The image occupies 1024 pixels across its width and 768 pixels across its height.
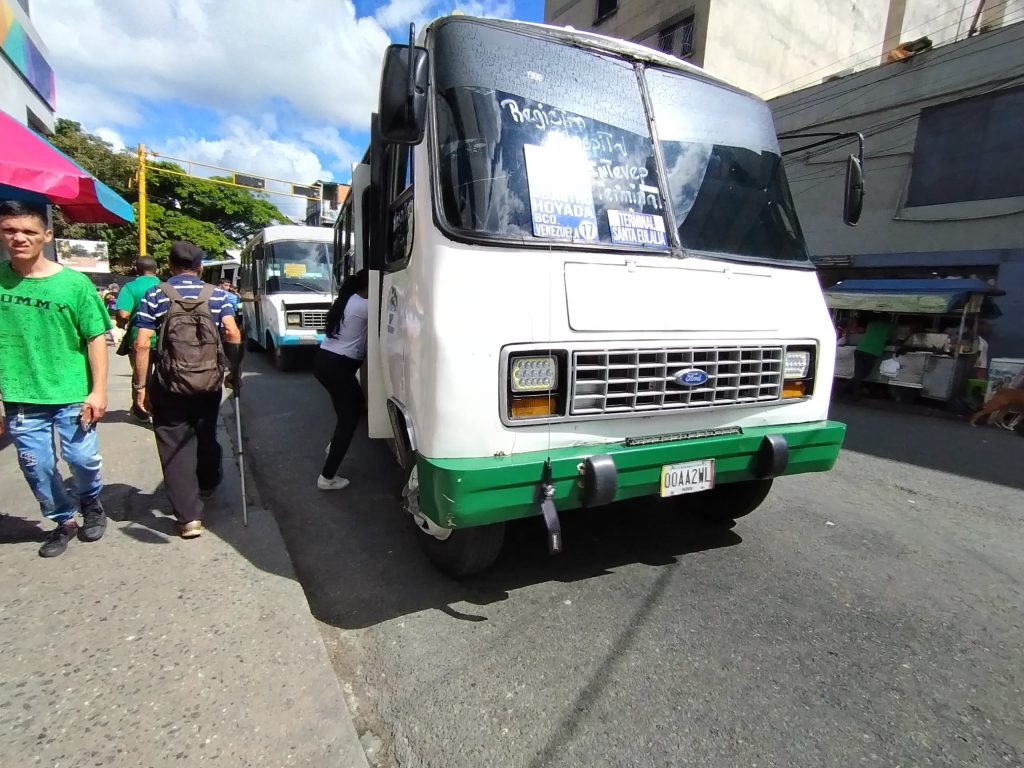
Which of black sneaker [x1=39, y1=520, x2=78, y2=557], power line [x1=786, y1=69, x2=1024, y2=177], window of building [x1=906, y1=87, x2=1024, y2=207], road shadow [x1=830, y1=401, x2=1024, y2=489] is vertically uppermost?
power line [x1=786, y1=69, x2=1024, y2=177]

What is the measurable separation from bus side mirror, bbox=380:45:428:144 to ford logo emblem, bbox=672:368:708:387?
1.59 meters

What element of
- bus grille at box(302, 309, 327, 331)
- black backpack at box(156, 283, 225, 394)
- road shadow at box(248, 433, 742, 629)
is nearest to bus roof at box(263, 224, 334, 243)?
bus grille at box(302, 309, 327, 331)

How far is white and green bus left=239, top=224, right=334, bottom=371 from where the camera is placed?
9844 millimetres

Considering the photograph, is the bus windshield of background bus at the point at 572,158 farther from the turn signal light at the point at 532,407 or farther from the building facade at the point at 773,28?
the building facade at the point at 773,28

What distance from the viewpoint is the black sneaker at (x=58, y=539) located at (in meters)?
3.09

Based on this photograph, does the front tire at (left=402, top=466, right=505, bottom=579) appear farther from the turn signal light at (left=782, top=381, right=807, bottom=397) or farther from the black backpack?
the turn signal light at (left=782, top=381, right=807, bottom=397)

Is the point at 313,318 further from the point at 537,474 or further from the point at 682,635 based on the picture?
the point at 682,635

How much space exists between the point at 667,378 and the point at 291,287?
934cm

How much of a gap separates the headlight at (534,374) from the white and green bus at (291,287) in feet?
24.0

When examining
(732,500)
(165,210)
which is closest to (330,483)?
(732,500)

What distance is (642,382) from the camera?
8.71 feet

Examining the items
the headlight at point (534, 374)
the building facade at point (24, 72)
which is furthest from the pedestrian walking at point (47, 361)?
the building facade at point (24, 72)

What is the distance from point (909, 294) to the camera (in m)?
10.1

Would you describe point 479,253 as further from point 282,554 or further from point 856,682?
point 856,682
